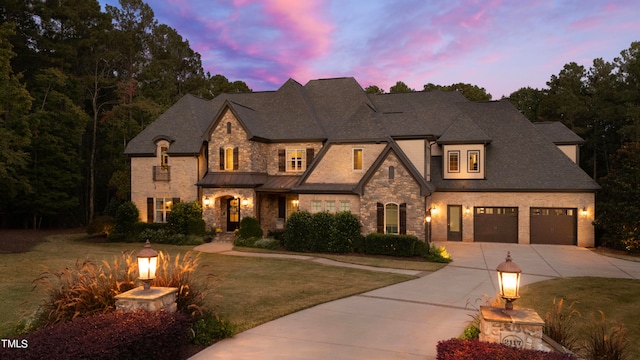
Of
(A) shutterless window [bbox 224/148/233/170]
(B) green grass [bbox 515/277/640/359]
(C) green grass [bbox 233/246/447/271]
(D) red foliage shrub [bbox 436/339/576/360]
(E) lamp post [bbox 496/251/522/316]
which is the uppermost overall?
(A) shutterless window [bbox 224/148/233/170]

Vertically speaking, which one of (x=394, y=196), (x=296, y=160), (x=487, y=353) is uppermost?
(x=296, y=160)

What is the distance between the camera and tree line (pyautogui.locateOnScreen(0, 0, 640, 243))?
32.2 m

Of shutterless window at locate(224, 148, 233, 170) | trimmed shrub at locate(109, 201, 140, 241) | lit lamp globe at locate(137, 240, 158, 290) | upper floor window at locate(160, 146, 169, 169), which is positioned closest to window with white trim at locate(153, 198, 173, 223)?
trimmed shrub at locate(109, 201, 140, 241)

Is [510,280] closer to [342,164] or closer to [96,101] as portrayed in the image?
[342,164]

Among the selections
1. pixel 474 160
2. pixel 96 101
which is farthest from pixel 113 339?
pixel 96 101

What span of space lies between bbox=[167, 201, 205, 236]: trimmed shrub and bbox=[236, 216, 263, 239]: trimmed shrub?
3.17 metres

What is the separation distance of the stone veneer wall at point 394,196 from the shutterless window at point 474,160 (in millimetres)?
7818

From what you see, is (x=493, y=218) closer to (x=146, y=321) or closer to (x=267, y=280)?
(x=267, y=280)

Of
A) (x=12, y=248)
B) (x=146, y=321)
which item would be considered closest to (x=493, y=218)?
(x=146, y=321)

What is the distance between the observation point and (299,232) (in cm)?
2409

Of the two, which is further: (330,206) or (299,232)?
(330,206)

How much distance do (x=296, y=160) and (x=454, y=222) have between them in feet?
40.8

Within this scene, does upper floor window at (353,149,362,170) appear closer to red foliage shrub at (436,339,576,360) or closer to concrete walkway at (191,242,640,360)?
concrete walkway at (191,242,640,360)

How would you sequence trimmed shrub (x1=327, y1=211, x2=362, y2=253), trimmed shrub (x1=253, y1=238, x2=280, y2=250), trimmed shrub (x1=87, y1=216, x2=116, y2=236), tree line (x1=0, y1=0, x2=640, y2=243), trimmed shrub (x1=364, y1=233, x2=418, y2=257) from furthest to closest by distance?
tree line (x1=0, y1=0, x2=640, y2=243), trimmed shrub (x1=87, y1=216, x2=116, y2=236), trimmed shrub (x1=253, y1=238, x2=280, y2=250), trimmed shrub (x1=327, y1=211, x2=362, y2=253), trimmed shrub (x1=364, y1=233, x2=418, y2=257)
